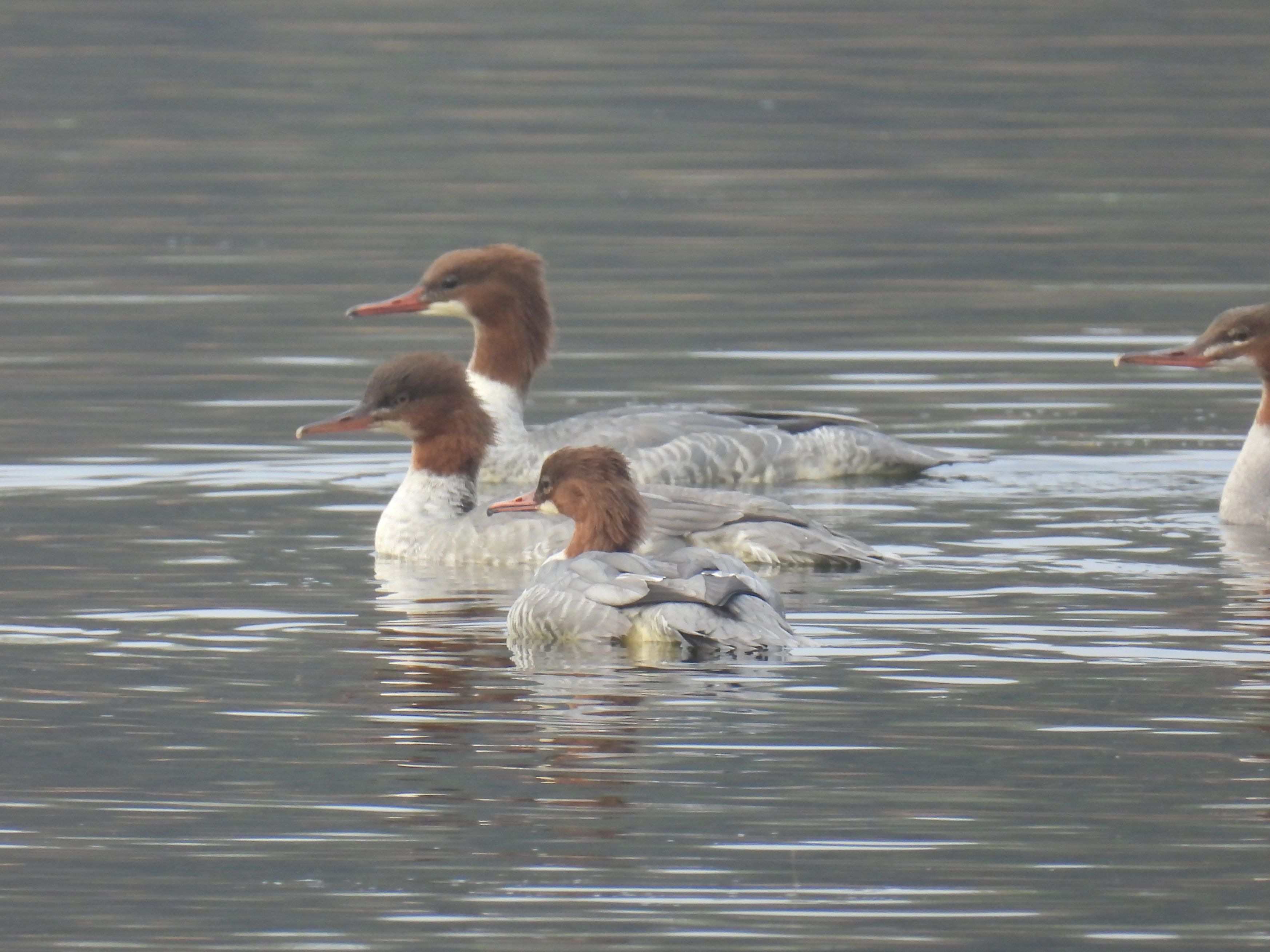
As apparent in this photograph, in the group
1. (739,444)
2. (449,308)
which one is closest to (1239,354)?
(739,444)

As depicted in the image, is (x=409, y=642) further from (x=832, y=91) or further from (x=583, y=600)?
(x=832, y=91)

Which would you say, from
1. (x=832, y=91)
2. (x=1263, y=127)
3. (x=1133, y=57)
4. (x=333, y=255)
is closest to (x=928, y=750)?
(x=333, y=255)

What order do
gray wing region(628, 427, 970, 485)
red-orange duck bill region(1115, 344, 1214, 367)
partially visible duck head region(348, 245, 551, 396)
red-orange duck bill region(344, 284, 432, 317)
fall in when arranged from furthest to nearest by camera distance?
1. partially visible duck head region(348, 245, 551, 396)
2. red-orange duck bill region(344, 284, 432, 317)
3. gray wing region(628, 427, 970, 485)
4. red-orange duck bill region(1115, 344, 1214, 367)

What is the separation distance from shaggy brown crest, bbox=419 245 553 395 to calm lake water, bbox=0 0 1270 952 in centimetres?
85

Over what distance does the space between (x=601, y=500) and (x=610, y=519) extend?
7 cm

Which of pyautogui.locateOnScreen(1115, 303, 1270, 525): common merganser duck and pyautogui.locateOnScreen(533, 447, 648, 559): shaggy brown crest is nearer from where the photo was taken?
pyautogui.locateOnScreen(533, 447, 648, 559): shaggy brown crest

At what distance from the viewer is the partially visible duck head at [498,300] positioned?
46.4 feet

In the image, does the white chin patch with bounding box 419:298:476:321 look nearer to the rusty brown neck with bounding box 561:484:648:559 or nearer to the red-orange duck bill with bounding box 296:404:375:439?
the red-orange duck bill with bounding box 296:404:375:439

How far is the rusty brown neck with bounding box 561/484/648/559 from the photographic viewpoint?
32.3 ft

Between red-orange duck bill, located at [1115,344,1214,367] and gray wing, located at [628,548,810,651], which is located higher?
red-orange duck bill, located at [1115,344,1214,367]

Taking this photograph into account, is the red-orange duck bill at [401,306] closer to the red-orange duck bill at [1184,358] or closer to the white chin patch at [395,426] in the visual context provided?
the white chin patch at [395,426]

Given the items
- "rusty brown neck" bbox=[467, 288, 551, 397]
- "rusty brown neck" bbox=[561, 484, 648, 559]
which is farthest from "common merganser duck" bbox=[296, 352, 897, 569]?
"rusty brown neck" bbox=[467, 288, 551, 397]

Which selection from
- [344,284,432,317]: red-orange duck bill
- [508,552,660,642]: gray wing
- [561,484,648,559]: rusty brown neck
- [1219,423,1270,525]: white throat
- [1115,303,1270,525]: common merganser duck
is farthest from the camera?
[344,284,432,317]: red-orange duck bill

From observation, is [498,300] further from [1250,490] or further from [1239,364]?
[1250,490]
